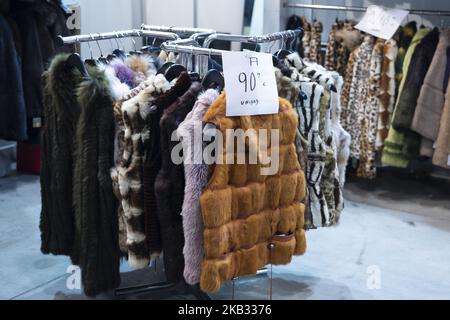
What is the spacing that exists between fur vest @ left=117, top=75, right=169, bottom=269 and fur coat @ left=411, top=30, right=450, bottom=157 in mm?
2347

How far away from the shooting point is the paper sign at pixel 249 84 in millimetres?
2043

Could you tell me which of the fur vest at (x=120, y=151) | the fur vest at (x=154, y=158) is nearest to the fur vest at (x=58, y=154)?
the fur vest at (x=120, y=151)

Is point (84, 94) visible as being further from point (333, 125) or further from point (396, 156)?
point (396, 156)

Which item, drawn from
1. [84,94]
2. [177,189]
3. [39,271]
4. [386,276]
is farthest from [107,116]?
[386,276]

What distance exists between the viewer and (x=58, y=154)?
236 centimetres

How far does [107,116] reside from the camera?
2264 millimetres

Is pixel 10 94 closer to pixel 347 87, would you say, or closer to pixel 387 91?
pixel 347 87

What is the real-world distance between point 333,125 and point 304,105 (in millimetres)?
288

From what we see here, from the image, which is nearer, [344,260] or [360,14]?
[344,260]

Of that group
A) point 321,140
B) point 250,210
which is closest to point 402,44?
point 321,140

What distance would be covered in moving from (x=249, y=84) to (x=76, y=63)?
68 cm

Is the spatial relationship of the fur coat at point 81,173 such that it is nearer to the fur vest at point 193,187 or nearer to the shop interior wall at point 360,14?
the fur vest at point 193,187

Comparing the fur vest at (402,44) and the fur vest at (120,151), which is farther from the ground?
the fur vest at (402,44)

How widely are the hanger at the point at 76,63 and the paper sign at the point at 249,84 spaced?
0.59 metres
